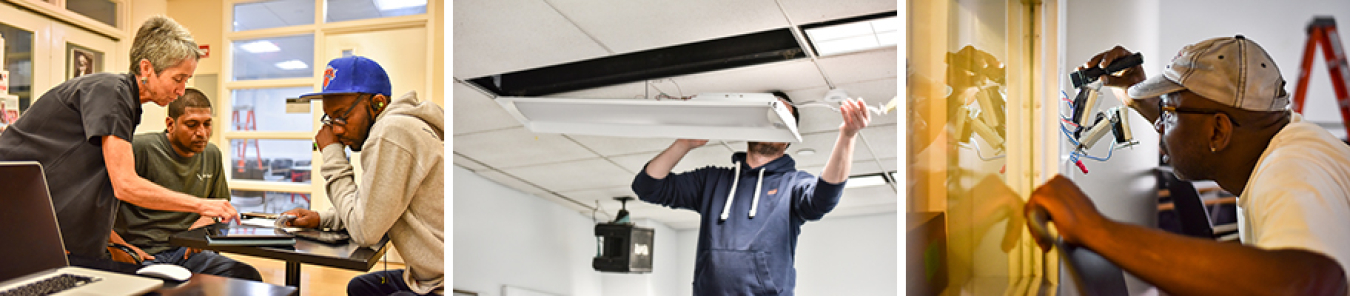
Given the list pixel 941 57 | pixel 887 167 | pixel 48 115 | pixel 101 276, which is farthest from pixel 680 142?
pixel 48 115

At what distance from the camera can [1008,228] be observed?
66 centimetres

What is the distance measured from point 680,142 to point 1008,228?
0.75 meters

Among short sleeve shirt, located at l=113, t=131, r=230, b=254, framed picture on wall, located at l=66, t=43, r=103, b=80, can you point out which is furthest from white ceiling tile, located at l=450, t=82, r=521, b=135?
framed picture on wall, located at l=66, t=43, r=103, b=80

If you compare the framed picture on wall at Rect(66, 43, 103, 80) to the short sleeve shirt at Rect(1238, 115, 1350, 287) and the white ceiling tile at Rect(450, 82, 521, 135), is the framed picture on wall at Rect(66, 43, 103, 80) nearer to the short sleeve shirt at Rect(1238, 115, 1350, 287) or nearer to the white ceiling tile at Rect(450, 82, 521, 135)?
the white ceiling tile at Rect(450, 82, 521, 135)

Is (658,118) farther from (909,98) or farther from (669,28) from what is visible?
(909,98)

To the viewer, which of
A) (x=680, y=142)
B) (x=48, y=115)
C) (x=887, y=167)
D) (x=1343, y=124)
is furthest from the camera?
(x=48, y=115)

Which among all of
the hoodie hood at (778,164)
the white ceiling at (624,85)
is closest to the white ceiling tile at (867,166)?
the white ceiling at (624,85)

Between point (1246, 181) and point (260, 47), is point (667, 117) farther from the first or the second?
point (260, 47)

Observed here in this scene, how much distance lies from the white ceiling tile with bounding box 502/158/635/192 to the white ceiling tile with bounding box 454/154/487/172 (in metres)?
0.26

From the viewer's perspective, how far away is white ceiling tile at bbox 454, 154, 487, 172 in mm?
1641

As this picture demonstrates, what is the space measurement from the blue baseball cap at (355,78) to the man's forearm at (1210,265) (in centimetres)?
179

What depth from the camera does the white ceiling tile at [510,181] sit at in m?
1.47

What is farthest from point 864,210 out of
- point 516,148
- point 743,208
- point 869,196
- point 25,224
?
point 25,224

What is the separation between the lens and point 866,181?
1.18 meters
